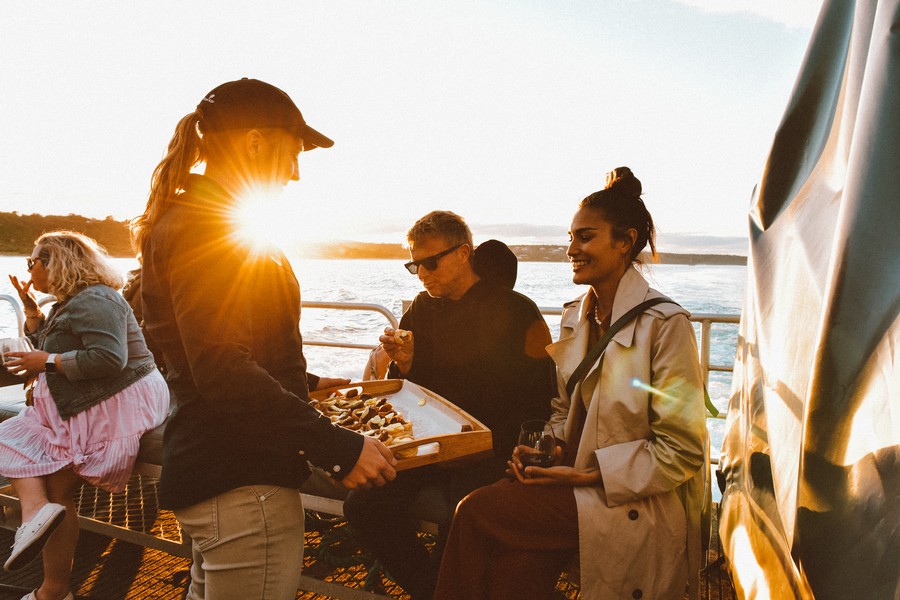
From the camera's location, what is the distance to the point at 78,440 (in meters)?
2.64

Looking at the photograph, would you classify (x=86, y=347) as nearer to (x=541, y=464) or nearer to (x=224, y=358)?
(x=224, y=358)

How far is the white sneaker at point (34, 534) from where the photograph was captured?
2266 millimetres

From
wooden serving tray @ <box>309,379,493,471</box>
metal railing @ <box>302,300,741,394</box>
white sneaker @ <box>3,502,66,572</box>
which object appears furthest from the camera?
metal railing @ <box>302,300,741,394</box>

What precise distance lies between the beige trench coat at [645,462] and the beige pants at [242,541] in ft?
3.37

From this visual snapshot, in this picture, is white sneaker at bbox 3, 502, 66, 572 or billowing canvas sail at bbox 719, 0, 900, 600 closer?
billowing canvas sail at bbox 719, 0, 900, 600

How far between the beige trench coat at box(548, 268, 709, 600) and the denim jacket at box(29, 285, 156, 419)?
224 cm

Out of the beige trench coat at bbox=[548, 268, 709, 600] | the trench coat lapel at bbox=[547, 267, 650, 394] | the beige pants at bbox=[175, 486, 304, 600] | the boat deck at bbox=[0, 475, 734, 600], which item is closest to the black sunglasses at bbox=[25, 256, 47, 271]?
the boat deck at bbox=[0, 475, 734, 600]

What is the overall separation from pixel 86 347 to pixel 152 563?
54.7 inches

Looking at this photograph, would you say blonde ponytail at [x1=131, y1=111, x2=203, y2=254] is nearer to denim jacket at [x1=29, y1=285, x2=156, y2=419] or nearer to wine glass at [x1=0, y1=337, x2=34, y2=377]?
denim jacket at [x1=29, y1=285, x2=156, y2=419]

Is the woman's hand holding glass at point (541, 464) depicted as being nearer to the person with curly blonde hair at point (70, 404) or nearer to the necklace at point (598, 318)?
the necklace at point (598, 318)

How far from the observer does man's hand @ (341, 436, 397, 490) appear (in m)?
1.39

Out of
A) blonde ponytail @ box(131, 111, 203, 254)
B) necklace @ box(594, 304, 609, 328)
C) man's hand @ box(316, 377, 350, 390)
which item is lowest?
man's hand @ box(316, 377, 350, 390)

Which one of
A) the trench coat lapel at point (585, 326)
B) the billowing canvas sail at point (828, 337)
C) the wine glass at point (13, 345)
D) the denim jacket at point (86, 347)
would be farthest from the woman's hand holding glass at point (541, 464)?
the wine glass at point (13, 345)

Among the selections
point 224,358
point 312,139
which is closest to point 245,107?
point 312,139
